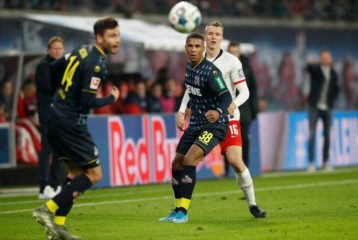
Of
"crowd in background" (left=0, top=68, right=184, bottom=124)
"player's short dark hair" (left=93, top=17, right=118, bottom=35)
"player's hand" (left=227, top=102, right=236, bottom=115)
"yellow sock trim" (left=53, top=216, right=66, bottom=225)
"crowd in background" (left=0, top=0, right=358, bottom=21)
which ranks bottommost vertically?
"yellow sock trim" (left=53, top=216, right=66, bottom=225)

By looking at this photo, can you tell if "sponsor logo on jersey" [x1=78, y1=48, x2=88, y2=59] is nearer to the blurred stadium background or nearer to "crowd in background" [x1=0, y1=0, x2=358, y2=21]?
the blurred stadium background

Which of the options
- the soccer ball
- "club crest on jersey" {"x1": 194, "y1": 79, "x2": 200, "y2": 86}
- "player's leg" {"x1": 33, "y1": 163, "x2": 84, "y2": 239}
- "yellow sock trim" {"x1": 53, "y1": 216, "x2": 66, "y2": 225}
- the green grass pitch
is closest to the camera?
"player's leg" {"x1": 33, "y1": 163, "x2": 84, "y2": 239}

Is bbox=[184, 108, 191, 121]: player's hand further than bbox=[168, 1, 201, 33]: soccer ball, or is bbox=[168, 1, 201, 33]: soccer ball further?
bbox=[168, 1, 201, 33]: soccer ball

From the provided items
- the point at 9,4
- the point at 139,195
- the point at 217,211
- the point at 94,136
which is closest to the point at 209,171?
the point at 94,136

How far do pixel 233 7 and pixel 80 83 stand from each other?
26.9 m

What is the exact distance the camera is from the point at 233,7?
36406 millimetres

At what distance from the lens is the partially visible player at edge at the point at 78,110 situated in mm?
9781

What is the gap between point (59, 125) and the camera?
32.9ft

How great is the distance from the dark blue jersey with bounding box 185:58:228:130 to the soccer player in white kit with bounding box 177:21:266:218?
16 centimetres

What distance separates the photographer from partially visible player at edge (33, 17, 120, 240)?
385 inches

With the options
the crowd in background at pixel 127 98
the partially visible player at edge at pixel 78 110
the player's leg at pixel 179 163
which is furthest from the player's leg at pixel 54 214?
the crowd in background at pixel 127 98

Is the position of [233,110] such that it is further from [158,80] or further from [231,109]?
[158,80]

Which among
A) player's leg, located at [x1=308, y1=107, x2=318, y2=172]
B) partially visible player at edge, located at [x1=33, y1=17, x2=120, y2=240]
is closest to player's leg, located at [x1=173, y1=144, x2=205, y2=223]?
partially visible player at edge, located at [x1=33, y1=17, x2=120, y2=240]

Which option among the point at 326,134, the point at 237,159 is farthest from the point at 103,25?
the point at 326,134
